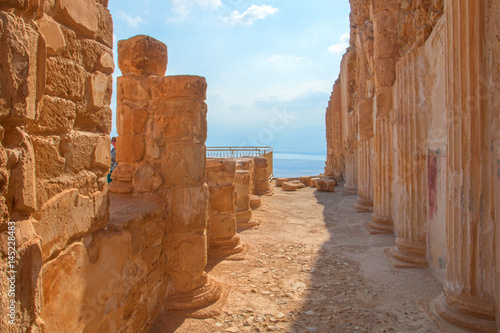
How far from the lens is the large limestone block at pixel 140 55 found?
349cm

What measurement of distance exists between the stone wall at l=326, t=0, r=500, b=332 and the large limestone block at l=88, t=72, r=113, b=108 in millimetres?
2816

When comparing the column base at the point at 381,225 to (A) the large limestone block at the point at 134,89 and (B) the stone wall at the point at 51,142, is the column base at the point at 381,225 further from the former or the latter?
(B) the stone wall at the point at 51,142

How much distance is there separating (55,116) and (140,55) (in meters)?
1.89

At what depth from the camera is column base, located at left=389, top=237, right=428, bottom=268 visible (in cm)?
471

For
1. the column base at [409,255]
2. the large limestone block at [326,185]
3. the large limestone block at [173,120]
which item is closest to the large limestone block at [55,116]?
the large limestone block at [173,120]

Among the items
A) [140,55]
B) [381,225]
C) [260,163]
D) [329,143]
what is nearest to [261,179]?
[260,163]

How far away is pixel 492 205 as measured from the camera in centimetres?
287

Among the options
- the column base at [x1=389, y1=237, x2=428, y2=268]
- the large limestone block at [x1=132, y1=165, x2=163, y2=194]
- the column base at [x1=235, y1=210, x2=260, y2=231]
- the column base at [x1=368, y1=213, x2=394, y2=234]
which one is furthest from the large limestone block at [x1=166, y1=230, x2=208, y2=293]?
the column base at [x1=368, y1=213, x2=394, y2=234]

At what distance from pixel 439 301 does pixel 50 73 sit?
3.65m

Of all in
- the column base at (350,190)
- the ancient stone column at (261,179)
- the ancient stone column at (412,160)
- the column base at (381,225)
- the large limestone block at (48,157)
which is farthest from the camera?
the column base at (350,190)

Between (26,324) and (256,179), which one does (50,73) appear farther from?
(256,179)

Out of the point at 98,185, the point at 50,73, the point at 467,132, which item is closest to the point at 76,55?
the point at 50,73

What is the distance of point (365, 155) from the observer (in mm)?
9250

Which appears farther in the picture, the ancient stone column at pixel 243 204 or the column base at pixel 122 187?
the ancient stone column at pixel 243 204
